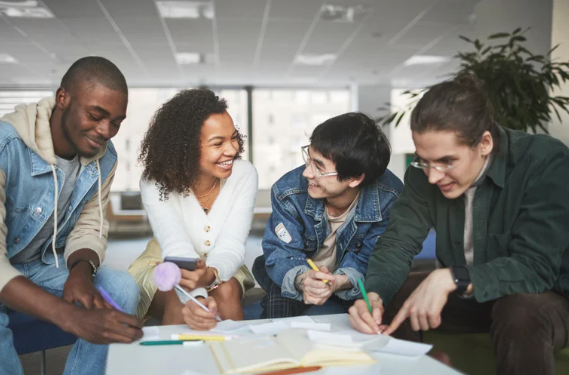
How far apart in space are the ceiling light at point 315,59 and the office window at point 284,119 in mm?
2402

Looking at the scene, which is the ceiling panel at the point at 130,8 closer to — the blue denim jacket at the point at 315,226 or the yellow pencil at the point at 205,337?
the blue denim jacket at the point at 315,226

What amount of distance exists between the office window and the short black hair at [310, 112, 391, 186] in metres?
9.46

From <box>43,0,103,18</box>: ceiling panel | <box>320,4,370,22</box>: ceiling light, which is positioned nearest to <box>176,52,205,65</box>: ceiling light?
<box>43,0,103,18</box>: ceiling panel

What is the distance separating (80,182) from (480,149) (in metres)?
1.41

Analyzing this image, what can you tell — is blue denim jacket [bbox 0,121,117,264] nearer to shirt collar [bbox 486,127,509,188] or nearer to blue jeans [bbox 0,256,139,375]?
blue jeans [bbox 0,256,139,375]

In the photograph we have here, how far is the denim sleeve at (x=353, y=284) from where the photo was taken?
189 centimetres

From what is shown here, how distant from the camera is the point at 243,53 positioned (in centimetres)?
819

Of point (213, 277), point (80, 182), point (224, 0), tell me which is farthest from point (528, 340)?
point (224, 0)

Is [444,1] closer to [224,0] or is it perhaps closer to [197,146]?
[224,0]

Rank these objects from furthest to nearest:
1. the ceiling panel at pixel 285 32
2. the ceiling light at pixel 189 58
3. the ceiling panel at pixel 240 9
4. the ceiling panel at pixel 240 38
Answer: the ceiling light at pixel 189 58
the ceiling panel at pixel 285 32
the ceiling panel at pixel 240 38
the ceiling panel at pixel 240 9

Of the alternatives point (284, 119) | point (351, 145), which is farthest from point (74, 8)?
point (284, 119)

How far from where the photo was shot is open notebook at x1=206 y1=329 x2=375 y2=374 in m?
1.01

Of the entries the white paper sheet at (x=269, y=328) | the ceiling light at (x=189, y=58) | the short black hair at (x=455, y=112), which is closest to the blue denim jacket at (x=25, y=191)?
the white paper sheet at (x=269, y=328)

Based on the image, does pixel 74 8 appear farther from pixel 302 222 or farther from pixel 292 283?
pixel 292 283
